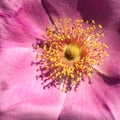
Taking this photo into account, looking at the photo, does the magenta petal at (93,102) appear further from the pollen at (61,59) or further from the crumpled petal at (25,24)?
the crumpled petal at (25,24)

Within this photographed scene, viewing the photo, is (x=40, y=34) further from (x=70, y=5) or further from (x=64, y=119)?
(x=64, y=119)

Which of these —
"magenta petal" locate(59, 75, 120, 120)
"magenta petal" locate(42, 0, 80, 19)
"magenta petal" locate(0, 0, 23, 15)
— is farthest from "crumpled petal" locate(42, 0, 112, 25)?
"magenta petal" locate(59, 75, 120, 120)

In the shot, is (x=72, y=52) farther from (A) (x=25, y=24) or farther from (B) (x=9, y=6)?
(B) (x=9, y=6)

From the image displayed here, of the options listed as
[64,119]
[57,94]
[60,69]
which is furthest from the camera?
[60,69]

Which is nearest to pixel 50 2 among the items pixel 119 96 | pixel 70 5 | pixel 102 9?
pixel 70 5

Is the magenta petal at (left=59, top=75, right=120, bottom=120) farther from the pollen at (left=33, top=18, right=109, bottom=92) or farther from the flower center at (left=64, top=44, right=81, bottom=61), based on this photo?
the flower center at (left=64, top=44, right=81, bottom=61)

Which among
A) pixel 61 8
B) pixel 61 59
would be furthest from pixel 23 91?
pixel 61 8
